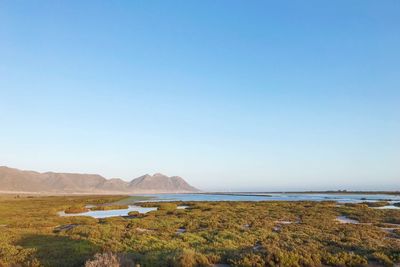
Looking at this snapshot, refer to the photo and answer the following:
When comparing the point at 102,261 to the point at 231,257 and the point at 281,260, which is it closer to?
the point at 231,257

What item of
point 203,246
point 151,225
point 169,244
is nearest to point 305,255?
point 203,246

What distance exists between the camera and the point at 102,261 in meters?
12.9

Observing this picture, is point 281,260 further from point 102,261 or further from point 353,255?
point 102,261

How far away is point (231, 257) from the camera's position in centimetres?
1582

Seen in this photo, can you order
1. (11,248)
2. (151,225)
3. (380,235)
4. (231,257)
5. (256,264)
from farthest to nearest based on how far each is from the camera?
1. (151,225)
2. (380,235)
3. (11,248)
4. (231,257)
5. (256,264)

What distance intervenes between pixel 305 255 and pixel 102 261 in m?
9.29

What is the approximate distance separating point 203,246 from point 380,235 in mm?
14727

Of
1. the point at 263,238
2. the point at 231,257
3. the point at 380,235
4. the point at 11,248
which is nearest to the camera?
the point at 231,257

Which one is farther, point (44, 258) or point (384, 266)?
point (44, 258)

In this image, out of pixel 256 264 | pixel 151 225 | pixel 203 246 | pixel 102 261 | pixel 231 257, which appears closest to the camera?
pixel 102 261

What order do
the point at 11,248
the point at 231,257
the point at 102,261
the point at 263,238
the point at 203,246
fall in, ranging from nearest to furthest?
the point at 102,261
the point at 231,257
the point at 11,248
the point at 203,246
the point at 263,238

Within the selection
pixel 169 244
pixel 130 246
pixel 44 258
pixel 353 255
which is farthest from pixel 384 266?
pixel 44 258

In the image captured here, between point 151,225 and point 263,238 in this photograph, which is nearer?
point 263,238

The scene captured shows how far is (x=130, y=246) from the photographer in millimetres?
19578
